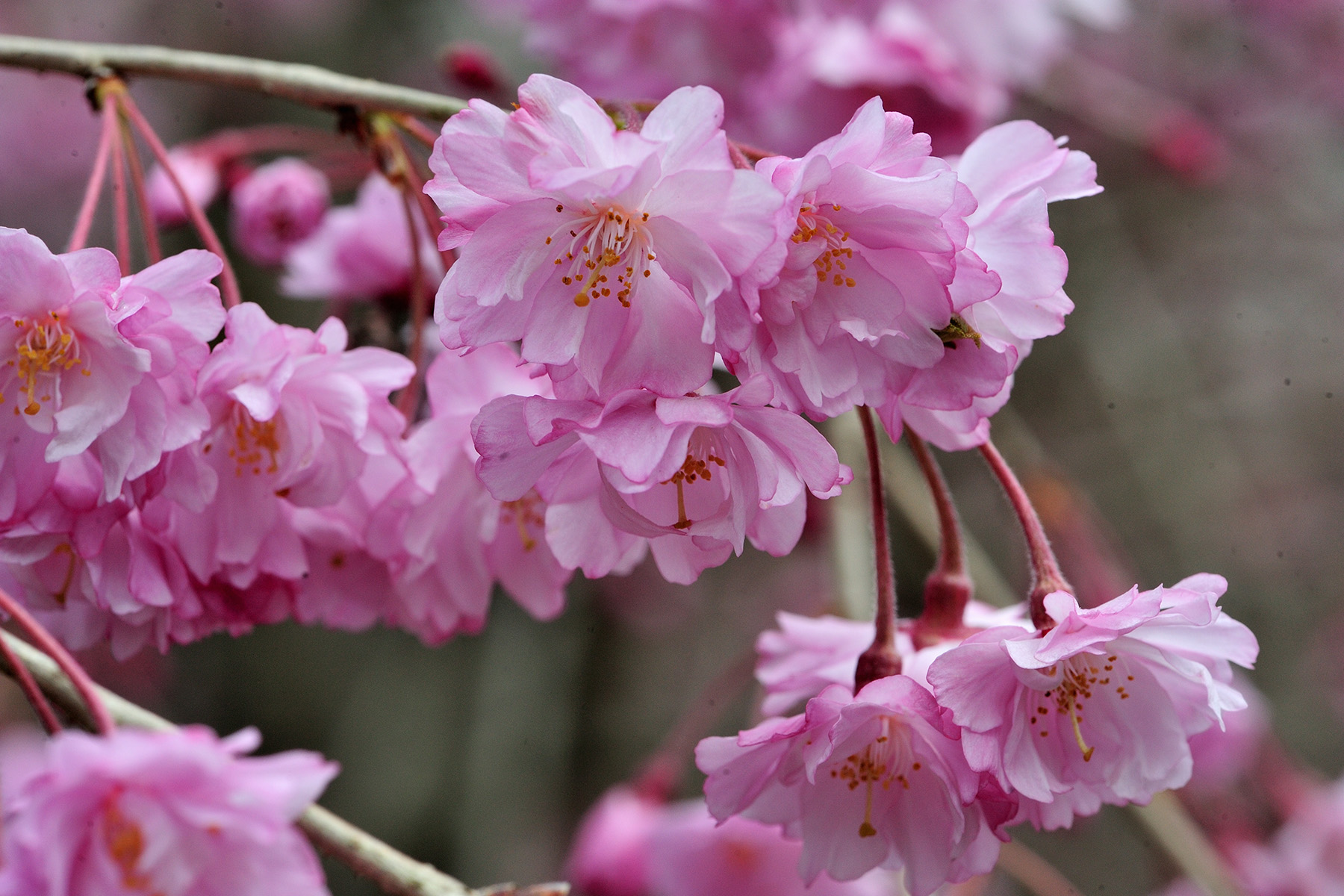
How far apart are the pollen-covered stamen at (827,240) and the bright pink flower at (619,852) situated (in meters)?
1.14

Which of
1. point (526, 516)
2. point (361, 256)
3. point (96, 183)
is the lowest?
point (526, 516)

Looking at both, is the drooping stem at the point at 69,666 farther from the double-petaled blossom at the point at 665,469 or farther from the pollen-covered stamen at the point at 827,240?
the pollen-covered stamen at the point at 827,240

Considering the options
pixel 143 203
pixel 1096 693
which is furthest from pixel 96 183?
pixel 1096 693

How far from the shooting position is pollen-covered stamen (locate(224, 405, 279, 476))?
33.4 inches

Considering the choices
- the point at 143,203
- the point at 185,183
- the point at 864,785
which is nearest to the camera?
the point at 864,785

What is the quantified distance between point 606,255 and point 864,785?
1.32 ft

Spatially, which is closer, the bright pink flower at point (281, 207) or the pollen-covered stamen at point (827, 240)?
the pollen-covered stamen at point (827, 240)

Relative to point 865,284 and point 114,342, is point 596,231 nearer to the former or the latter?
point 865,284

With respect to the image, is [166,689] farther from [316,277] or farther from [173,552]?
[173,552]

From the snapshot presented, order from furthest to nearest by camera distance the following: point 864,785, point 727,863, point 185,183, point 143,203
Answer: point 727,863
point 185,183
point 143,203
point 864,785

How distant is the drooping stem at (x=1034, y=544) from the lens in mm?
790

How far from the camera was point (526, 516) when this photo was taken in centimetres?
94

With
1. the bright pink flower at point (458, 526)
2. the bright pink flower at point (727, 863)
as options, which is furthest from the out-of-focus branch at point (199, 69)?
the bright pink flower at point (727, 863)

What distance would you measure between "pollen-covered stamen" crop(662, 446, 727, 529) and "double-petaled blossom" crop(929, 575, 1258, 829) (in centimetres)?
19
